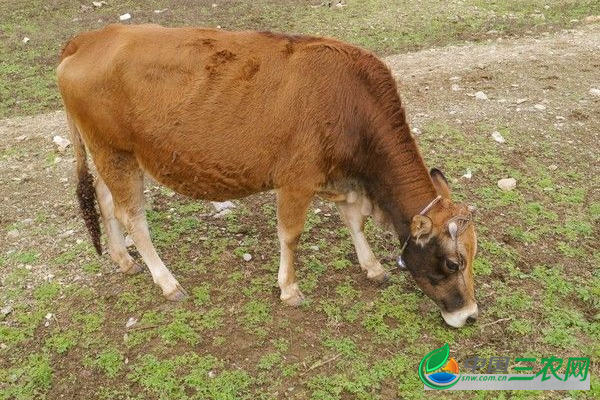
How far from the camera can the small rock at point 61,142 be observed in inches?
304

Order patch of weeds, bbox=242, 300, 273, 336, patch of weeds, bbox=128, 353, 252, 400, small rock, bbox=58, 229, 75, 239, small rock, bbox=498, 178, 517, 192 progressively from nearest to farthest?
patch of weeds, bbox=128, 353, 252, 400, patch of weeds, bbox=242, 300, 273, 336, small rock, bbox=58, 229, 75, 239, small rock, bbox=498, 178, 517, 192

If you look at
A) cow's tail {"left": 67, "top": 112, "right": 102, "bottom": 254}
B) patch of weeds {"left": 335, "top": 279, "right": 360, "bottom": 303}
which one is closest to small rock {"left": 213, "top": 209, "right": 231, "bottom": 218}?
cow's tail {"left": 67, "top": 112, "right": 102, "bottom": 254}

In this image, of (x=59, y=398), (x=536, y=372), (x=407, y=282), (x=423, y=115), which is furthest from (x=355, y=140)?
(x=423, y=115)

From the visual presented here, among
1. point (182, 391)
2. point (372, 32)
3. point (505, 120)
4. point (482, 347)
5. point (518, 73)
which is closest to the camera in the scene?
point (182, 391)

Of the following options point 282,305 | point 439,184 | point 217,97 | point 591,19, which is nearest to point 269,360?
point 282,305

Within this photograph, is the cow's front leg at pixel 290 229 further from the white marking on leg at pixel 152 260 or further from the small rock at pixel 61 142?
the small rock at pixel 61 142

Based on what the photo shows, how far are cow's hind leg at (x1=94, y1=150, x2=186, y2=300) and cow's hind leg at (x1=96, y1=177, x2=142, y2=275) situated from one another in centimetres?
27

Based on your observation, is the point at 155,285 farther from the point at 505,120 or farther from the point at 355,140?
the point at 505,120

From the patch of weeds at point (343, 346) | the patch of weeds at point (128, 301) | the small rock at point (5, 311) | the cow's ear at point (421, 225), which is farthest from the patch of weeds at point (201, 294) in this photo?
the cow's ear at point (421, 225)

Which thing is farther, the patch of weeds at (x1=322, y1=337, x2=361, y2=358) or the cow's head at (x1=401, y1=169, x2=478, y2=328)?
the patch of weeds at (x1=322, y1=337, x2=361, y2=358)

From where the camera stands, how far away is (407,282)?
537cm

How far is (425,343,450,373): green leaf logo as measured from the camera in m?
4.47

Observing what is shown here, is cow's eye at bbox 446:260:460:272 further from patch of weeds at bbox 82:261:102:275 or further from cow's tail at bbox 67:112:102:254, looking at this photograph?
patch of weeds at bbox 82:261:102:275

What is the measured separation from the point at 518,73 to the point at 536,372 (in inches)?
237
